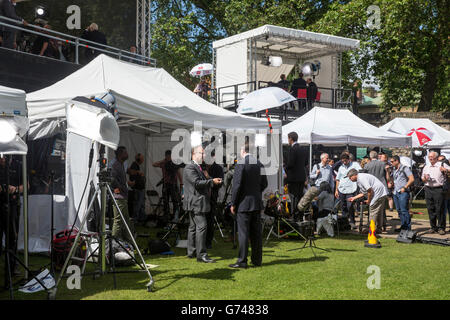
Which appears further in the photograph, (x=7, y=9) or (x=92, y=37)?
(x=92, y=37)

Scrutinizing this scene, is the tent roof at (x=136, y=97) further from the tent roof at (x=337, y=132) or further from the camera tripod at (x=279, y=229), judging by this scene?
the tent roof at (x=337, y=132)

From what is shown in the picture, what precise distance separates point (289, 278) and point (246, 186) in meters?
1.50

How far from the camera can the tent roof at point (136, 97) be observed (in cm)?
814

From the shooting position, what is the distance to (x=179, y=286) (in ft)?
20.4

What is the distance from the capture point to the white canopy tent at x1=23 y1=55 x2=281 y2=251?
8180 mm

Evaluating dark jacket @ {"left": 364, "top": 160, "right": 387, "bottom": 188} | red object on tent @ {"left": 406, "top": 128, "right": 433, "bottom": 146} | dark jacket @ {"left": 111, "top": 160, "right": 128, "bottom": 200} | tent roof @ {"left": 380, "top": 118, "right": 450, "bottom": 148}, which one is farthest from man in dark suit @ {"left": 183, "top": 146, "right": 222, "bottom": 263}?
red object on tent @ {"left": 406, "top": 128, "right": 433, "bottom": 146}

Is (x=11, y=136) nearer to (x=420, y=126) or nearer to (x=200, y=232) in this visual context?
(x=200, y=232)

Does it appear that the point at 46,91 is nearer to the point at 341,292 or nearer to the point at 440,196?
the point at 341,292

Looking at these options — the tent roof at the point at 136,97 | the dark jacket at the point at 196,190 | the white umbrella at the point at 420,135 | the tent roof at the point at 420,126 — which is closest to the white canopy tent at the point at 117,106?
the tent roof at the point at 136,97

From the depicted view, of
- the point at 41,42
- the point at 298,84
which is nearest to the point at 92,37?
the point at 41,42

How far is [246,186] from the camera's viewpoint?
24.0 ft

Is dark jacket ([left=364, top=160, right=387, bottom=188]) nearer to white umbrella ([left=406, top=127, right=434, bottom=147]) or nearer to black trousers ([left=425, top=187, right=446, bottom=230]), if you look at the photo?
black trousers ([left=425, top=187, right=446, bottom=230])

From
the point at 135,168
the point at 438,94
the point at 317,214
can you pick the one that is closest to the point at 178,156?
the point at 135,168

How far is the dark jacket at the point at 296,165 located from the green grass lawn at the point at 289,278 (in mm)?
2183
